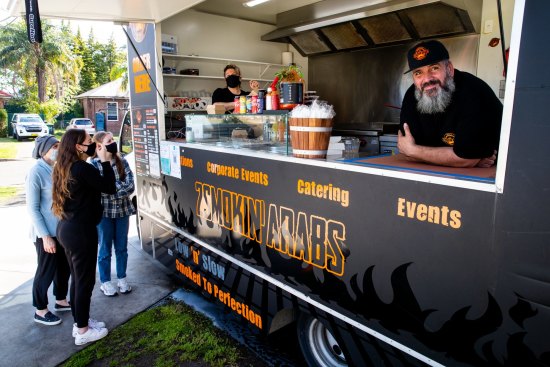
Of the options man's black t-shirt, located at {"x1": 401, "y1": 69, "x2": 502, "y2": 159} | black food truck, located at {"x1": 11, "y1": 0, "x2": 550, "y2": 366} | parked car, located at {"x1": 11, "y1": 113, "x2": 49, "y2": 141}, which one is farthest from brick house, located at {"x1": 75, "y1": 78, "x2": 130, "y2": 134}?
man's black t-shirt, located at {"x1": 401, "y1": 69, "x2": 502, "y2": 159}

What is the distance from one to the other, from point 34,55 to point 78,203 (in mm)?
29450

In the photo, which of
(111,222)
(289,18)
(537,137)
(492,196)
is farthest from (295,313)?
(289,18)

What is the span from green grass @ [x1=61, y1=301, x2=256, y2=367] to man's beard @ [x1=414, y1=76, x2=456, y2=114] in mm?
2146

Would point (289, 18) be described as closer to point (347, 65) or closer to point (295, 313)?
point (347, 65)

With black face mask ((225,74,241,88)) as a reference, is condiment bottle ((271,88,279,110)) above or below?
below

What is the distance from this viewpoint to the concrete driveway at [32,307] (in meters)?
3.03

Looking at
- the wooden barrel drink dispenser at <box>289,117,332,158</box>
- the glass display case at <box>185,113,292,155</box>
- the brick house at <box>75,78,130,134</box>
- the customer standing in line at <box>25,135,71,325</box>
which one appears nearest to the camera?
Result: the wooden barrel drink dispenser at <box>289,117,332,158</box>

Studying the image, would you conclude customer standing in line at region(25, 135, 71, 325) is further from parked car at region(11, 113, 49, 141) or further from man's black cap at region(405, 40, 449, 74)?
parked car at region(11, 113, 49, 141)

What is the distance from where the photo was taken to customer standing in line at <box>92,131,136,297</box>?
373cm

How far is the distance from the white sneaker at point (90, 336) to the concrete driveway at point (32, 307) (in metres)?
0.05

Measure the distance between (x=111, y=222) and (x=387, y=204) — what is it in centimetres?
296

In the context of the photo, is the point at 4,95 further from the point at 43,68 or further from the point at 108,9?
the point at 108,9

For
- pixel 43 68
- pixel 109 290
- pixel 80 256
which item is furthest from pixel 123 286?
pixel 43 68

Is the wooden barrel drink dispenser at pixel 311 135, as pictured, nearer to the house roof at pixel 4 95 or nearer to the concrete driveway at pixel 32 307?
the concrete driveway at pixel 32 307
